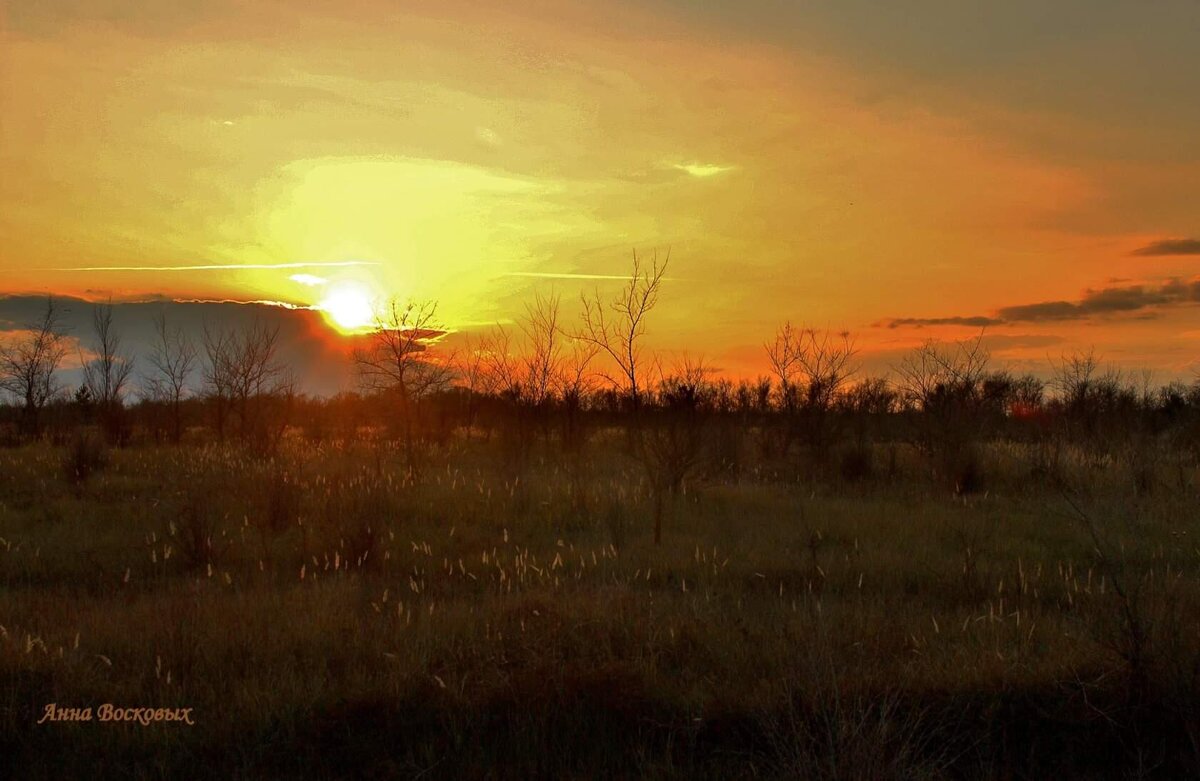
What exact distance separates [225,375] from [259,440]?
25.6 ft

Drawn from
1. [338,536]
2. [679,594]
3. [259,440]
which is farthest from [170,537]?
[259,440]

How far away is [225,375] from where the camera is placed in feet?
90.1

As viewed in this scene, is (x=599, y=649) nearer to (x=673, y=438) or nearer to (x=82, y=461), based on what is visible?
(x=673, y=438)

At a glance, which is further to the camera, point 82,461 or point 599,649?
point 82,461

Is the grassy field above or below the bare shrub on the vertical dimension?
below

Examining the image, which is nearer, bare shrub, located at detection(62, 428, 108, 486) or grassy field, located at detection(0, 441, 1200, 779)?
grassy field, located at detection(0, 441, 1200, 779)

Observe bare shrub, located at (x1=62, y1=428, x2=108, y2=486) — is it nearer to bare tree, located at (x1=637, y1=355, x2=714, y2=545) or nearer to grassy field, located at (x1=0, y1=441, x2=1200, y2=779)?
grassy field, located at (x1=0, y1=441, x2=1200, y2=779)

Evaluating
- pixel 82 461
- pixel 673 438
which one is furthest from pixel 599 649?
pixel 82 461

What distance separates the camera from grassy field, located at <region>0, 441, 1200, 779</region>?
17.2 ft

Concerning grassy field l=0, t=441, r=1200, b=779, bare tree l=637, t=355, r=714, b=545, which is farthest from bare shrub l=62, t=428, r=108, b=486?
bare tree l=637, t=355, r=714, b=545

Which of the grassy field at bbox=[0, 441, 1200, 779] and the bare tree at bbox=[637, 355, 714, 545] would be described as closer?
the grassy field at bbox=[0, 441, 1200, 779]

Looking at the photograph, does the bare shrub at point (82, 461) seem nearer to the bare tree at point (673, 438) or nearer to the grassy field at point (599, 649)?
the grassy field at point (599, 649)

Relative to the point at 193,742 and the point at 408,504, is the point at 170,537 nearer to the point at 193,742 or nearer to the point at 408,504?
the point at 408,504

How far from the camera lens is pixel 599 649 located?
652 cm
